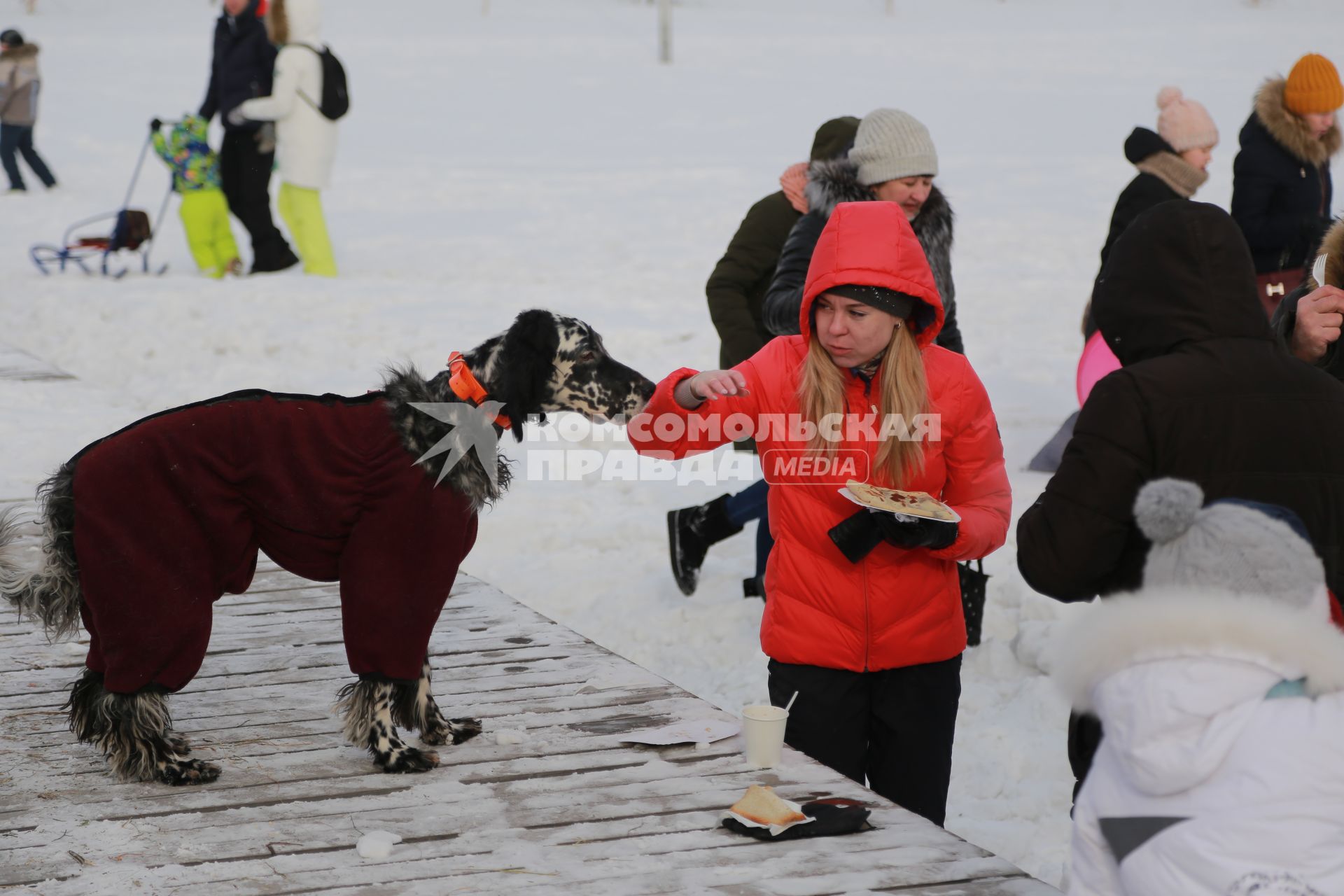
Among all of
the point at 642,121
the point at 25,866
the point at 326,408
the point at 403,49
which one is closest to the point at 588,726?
the point at 326,408

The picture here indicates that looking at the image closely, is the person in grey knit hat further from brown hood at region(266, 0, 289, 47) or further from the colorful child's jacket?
the colorful child's jacket

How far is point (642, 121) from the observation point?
24.5 m

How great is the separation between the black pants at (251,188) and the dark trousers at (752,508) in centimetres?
767

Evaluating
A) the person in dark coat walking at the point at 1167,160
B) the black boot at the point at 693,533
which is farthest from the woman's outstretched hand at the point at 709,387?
the person in dark coat walking at the point at 1167,160

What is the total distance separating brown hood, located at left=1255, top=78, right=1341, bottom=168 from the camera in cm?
734

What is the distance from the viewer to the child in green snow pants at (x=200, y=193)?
12.1m

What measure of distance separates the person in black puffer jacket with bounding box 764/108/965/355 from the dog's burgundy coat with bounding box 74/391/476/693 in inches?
60.6

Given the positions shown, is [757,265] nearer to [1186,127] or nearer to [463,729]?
[463,729]

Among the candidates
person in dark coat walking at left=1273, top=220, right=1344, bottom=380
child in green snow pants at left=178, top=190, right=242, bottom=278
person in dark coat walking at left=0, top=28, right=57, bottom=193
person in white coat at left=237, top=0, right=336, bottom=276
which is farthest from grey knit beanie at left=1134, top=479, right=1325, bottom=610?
person in dark coat walking at left=0, top=28, right=57, bottom=193

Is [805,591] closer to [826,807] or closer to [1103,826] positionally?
[826,807]

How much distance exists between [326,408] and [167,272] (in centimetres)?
1049

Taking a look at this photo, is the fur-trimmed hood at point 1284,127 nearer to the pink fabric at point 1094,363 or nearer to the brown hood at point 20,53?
the pink fabric at point 1094,363

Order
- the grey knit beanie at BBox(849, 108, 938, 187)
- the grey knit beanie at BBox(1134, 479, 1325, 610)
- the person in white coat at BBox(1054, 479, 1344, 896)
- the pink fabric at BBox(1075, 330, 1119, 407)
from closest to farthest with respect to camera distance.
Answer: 1. the person in white coat at BBox(1054, 479, 1344, 896)
2. the grey knit beanie at BBox(1134, 479, 1325, 610)
3. the grey knit beanie at BBox(849, 108, 938, 187)
4. the pink fabric at BBox(1075, 330, 1119, 407)

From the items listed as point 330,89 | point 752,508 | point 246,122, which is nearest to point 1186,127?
point 752,508
